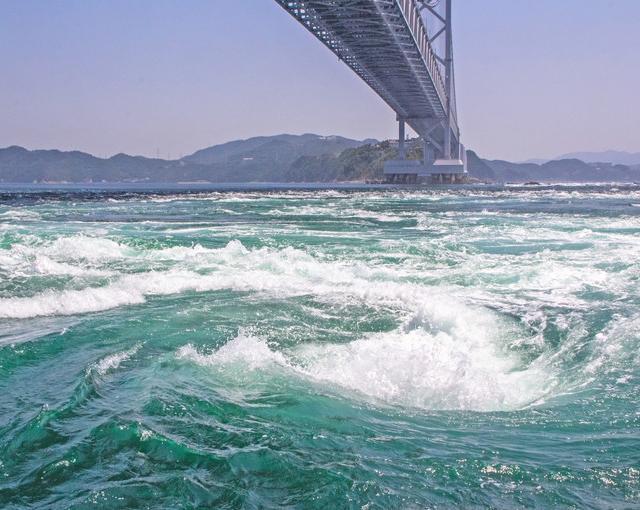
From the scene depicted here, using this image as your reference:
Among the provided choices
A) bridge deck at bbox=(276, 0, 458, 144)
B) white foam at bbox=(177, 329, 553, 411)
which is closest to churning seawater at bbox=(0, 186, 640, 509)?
white foam at bbox=(177, 329, 553, 411)

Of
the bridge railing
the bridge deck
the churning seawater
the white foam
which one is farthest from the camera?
the bridge railing

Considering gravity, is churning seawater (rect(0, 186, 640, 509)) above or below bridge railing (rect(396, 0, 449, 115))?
below

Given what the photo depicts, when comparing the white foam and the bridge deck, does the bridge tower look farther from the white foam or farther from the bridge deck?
the white foam

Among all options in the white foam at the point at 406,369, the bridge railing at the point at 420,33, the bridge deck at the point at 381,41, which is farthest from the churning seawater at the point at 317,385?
the bridge railing at the point at 420,33

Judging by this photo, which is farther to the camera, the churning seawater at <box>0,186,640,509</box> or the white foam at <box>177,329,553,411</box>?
the white foam at <box>177,329,553,411</box>

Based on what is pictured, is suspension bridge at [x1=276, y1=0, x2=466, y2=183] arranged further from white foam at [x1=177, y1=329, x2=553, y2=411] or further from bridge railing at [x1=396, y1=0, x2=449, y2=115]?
white foam at [x1=177, y1=329, x2=553, y2=411]

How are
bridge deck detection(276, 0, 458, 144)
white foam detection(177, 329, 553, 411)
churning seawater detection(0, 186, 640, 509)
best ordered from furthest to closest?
bridge deck detection(276, 0, 458, 144) < white foam detection(177, 329, 553, 411) < churning seawater detection(0, 186, 640, 509)
